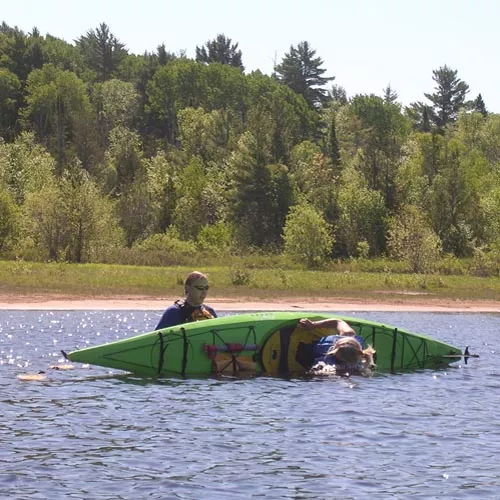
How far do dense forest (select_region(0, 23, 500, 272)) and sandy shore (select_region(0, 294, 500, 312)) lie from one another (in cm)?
1655

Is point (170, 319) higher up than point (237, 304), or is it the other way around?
point (170, 319)

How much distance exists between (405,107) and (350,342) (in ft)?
465

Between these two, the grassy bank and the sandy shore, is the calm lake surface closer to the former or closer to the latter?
the sandy shore

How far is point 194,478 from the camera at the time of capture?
37.9 ft

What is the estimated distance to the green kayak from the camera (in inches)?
732

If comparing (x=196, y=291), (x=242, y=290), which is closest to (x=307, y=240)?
(x=242, y=290)

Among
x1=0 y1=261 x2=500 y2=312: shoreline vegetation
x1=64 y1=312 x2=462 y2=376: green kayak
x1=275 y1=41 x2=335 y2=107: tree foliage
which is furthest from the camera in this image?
x1=275 y1=41 x2=335 y2=107: tree foliage

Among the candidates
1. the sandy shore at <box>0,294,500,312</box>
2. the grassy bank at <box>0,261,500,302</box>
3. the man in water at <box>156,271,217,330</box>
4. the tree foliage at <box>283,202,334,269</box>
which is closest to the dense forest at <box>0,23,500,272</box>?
the tree foliage at <box>283,202,334,269</box>

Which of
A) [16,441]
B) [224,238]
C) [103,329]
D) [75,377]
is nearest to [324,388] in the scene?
[75,377]

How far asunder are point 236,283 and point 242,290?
8.59ft

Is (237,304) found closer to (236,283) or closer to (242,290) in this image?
(242,290)

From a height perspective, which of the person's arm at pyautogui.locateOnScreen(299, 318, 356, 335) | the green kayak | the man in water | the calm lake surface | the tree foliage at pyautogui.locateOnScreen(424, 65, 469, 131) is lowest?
the calm lake surface

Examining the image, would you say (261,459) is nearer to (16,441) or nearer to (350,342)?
(16,441)

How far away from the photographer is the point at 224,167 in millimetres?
96875
